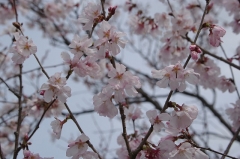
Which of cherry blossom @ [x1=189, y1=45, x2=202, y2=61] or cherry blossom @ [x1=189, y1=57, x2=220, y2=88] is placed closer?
cherry blossom @ [x1=189, y1=45, x2=202, y2=61]

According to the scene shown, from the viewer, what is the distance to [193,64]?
112 inches

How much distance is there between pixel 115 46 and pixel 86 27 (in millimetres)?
295

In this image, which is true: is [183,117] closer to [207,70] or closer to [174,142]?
[174,142]

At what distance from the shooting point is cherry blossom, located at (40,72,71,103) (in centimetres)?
167

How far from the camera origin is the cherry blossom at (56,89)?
65.6 inches

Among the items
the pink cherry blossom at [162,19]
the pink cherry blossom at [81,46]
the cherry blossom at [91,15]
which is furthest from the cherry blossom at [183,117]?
the pink cherry blossom at [162,19]

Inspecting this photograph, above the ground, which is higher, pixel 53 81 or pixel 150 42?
pixel 150 42

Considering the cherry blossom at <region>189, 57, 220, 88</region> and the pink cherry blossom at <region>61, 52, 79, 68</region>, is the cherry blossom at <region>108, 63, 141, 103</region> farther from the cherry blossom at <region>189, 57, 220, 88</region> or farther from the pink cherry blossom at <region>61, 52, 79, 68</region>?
the cherry blossom at <region>189, 57, 220, 88</region>

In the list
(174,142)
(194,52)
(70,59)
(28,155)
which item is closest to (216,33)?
(194,52)

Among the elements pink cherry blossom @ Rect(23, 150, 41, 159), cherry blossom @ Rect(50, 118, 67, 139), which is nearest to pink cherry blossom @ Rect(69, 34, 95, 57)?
cherry blossom @ Rect(50, 118, 67, 139)

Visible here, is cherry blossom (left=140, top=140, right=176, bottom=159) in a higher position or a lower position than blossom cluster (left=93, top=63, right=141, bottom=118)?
lower

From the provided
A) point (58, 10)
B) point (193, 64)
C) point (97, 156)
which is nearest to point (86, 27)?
point (97, 156)

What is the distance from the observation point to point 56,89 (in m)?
1.68

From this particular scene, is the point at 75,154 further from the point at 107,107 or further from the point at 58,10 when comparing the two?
the point at 58,10
